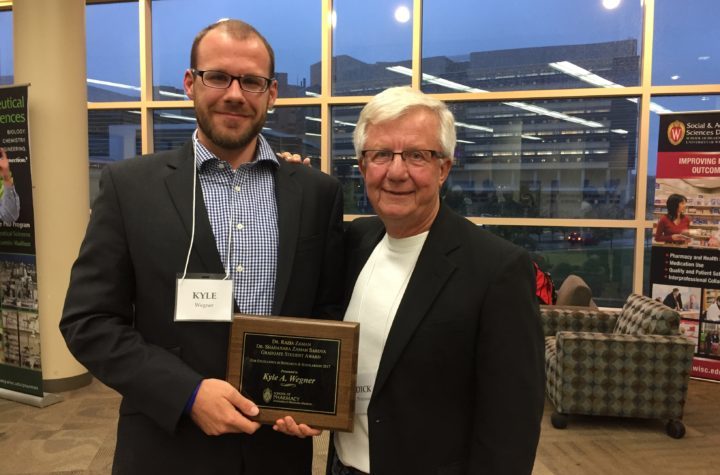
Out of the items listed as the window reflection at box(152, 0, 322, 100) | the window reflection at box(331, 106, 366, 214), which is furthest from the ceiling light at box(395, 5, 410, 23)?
the window reflection at box(331, 106, 366, 214)

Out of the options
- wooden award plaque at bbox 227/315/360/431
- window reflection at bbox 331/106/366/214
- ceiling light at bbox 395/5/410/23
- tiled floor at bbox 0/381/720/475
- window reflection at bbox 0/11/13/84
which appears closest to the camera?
wooden award plaque at bbox 227/315/360/431

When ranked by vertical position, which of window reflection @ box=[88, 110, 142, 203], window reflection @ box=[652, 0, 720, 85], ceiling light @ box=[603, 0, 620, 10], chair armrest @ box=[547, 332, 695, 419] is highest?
ceiling light @ box=[603, 0, 620, 10]

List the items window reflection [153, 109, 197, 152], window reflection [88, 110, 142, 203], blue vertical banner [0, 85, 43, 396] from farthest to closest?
window reflection [88, 110, 142, 203] < window reflection [153, 109, 197, 152] < blue vertical banner [0, 85, 43, 396]

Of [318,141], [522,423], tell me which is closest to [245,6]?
[318,141]

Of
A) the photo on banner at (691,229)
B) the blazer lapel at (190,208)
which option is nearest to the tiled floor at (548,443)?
the photo on banner at (691,229)

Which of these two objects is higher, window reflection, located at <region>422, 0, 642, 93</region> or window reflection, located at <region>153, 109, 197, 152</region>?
window reflection, located at <region>422, 0, 642, 93</region>

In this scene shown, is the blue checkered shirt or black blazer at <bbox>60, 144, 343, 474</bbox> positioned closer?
black blazer at <bbox>60, 144, 343, 474</bbox>

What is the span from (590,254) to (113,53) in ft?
21.3

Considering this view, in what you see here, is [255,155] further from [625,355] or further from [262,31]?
[262,31]

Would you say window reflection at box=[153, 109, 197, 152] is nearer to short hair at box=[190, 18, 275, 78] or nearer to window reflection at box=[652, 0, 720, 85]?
window reflection at box=[652, 0, 720, 85]

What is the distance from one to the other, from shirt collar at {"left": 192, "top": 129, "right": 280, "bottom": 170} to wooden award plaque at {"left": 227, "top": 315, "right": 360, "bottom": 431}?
445mm

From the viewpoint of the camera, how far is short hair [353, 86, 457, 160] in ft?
4.32

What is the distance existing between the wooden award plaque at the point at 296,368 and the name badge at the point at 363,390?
4.5 inches

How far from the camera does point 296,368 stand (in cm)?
126
